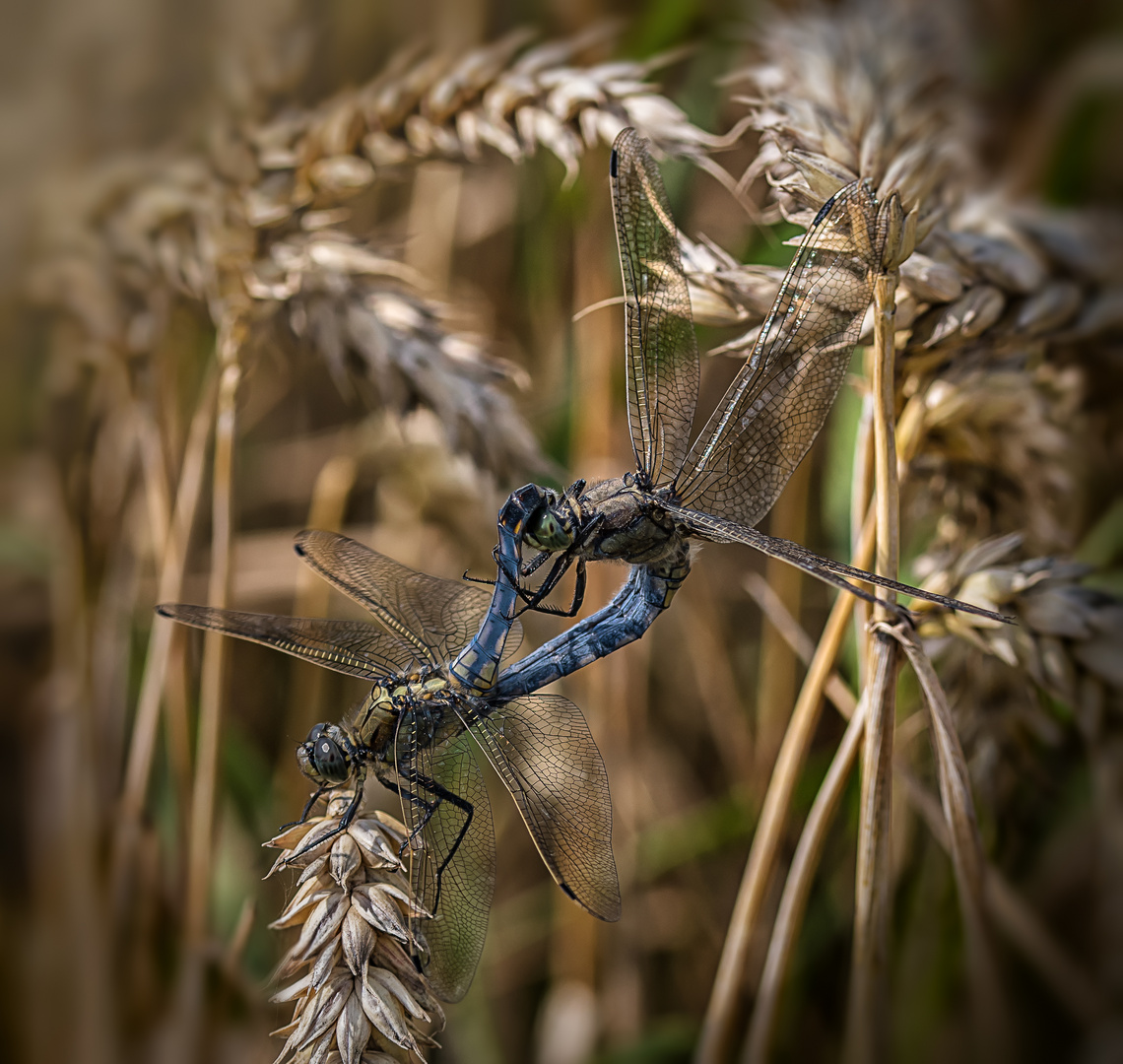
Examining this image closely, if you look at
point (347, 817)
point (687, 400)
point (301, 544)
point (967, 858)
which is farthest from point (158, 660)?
point (967, 858)

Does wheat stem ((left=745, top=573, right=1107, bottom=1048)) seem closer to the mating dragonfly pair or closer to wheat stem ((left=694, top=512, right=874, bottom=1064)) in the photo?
wheat stem ((left=694, top=512, right=874, bottom=1064))

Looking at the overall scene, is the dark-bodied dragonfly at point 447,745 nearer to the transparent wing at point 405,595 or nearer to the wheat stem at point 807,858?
the transparent wing at point 405,595

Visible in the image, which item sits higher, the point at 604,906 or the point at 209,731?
the point at 209,731

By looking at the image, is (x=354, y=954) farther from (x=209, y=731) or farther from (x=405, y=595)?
(x=209, y=731)

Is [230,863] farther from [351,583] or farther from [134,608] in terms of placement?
[351,583]

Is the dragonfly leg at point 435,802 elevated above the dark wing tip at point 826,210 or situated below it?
below

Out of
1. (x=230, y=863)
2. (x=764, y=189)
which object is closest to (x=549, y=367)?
(x=764, y=189)

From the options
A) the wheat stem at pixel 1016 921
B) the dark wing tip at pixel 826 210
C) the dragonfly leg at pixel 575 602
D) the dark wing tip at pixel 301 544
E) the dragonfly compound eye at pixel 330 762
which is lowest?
the wheat stem at pixel 1016 921

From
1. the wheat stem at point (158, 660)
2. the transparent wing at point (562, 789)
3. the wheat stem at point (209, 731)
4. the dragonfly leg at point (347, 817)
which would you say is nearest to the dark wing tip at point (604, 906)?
the transparent wing at point (562, 789)
